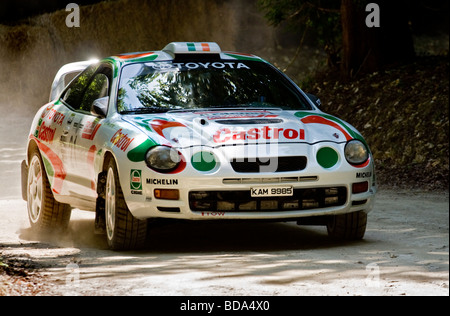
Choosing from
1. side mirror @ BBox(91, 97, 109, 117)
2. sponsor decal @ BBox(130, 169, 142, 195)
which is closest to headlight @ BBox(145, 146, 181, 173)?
sponsor decal @ BBox(130, 169, 142, 195)

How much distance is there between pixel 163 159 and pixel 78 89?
2.40 meters

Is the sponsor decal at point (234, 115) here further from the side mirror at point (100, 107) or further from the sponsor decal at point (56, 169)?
the sponsor decal at point (56, 169)

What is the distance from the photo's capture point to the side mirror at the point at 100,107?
26.0 ft

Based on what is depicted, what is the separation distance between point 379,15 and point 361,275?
34.8 ft

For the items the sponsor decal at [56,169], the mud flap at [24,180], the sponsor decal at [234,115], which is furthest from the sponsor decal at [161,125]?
the mud flap at [24,180]

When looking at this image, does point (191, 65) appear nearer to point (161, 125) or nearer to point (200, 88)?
point (200, 88)

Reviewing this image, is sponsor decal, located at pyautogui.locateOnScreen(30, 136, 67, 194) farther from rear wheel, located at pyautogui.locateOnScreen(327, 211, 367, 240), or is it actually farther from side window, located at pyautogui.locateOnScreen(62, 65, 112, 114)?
rear wheel, located at pyautogui.locateOnScreen(327, 211, 367, 240)

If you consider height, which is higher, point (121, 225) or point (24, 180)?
point (121, 225)

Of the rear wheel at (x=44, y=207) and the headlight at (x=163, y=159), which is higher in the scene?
the headlight at (x=163, y=159)

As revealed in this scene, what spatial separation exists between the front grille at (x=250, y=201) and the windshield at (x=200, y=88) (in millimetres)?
1057

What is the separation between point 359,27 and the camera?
53.2 ft

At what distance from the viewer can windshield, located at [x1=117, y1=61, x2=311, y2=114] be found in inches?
314

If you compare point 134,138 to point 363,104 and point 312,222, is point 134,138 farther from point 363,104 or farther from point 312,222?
point 363,104

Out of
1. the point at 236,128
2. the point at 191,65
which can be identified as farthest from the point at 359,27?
the point at 236,128
